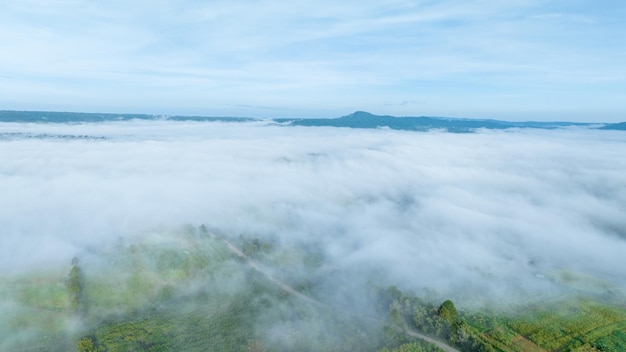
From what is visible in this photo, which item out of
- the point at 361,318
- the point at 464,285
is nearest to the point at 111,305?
the point at 361,318

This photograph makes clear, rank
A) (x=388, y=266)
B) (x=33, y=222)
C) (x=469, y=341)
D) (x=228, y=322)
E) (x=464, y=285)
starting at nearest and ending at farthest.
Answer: (x=469, y=341)
(x=228, y=322)
(x=464, y=285)
(x=388, y=266)
(x=33, y=222)

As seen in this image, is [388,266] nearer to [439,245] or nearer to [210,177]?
[439,245]

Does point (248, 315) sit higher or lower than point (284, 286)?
higher

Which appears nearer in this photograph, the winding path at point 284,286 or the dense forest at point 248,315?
the dense forest at point 248,315

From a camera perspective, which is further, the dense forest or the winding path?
the winding path

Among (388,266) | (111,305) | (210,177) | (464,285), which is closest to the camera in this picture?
(111,305)

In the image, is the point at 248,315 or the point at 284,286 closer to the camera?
→ the point at 248,315

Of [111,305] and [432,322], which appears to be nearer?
[432,322]
